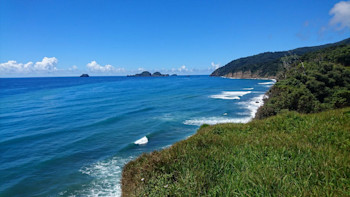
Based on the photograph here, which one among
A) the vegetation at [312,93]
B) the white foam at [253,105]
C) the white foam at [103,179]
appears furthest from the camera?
the white foam at [253,105]

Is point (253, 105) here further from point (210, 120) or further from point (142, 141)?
point (142, 141)

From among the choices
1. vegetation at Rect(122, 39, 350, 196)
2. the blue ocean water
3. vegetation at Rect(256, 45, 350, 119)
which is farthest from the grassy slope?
vegetation at Rect(256, 45, 350, 119)

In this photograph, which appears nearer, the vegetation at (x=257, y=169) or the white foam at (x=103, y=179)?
the vegetation at (x=257, y=169)

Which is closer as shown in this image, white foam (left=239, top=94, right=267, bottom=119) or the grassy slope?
the grassy slope

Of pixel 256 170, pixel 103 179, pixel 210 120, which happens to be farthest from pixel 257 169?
pixel 210 120

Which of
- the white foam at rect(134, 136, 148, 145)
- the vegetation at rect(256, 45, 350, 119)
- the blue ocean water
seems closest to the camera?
the blue ocean water

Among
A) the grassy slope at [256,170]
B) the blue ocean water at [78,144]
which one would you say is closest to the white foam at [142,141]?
the blue ocean water at [78,144]

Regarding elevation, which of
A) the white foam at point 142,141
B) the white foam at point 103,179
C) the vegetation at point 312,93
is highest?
the vegetation at point 312,93

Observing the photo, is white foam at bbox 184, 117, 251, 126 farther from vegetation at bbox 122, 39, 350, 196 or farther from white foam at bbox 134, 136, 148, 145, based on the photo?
vegetation at bbox 122, 39, 350, 196

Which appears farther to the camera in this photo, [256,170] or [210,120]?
[210,120]

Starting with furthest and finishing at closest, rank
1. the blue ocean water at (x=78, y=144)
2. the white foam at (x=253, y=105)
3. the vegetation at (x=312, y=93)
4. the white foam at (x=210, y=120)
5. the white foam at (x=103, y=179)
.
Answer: the white foam at (x=253, y=105) → the white foam at (x=210, y=120) → the vegetation at (x=312, y=93) → the blue ocean water at (x=78, y=144) → the white foam at (x=103, y=179)

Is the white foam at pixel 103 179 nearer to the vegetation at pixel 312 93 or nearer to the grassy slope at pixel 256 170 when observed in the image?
the grassy slope at pixel 256 170

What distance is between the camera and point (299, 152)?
539 centimetres

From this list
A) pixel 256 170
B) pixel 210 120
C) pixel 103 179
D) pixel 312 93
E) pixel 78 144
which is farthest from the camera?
pixel 210 120
